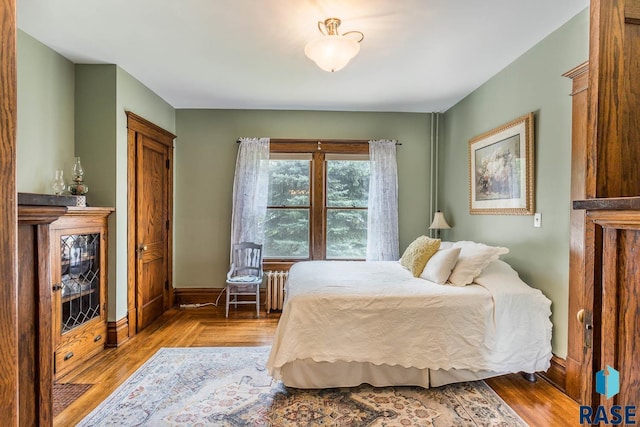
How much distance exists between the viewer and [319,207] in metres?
4.49

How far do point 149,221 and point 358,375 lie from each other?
2.86 meters

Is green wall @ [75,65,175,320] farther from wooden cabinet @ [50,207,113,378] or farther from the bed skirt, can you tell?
the bed skirt

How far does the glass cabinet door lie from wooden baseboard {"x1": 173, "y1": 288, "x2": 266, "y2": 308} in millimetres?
1430

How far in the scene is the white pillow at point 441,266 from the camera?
2701 mm

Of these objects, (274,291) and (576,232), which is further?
(274,291)

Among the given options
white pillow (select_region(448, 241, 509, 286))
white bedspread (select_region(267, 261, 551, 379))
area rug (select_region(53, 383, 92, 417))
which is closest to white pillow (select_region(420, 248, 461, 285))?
white pillow (select_region(448, 241, 509, 286))

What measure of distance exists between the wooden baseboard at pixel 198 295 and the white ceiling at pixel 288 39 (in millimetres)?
2506

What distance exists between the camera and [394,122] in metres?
4.51

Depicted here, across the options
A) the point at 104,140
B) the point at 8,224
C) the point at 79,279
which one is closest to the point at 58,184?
the point at 104,140

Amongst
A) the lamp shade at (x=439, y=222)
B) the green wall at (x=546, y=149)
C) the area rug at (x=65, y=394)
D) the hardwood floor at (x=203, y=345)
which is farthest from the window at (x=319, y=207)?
the area rug at (x=65, y=394)

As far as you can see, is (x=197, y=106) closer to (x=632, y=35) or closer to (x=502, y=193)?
(x=502, y=193)

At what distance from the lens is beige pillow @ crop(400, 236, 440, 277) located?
300 cm

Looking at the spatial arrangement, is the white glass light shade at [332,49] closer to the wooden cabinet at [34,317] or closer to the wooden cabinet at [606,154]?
the wooden cabinet at [606,154]

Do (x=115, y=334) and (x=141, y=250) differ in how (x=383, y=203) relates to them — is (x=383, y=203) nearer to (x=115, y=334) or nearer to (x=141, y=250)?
(x=141, y=250)
